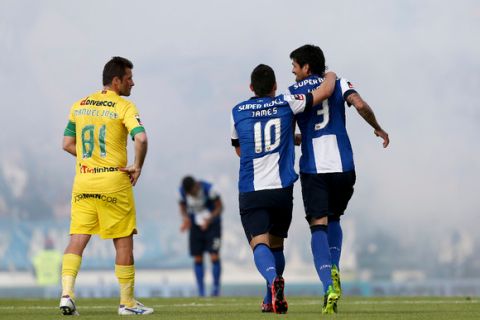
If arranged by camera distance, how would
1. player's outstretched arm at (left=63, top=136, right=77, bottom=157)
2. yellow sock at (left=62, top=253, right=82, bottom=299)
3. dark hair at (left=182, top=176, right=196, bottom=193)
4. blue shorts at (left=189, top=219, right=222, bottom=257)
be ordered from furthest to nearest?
blue shorts at (left=189, top=219, right=222, bottom=257) < dark hair at (left=182, top=176, right=196, bottom=193) < player's outstretched arm at (left=63, top=136, right=77, bottom=157) < yellow sock at (left=62, top=253, right=82, bottom=299)

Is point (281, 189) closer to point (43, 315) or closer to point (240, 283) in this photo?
point (43, 315)

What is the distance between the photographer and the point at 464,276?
975 inches

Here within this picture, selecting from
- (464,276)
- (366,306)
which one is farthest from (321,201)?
(464,276)

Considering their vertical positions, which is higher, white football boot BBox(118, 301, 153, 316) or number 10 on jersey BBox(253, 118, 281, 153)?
number 10 on jersey BBox(253, 118, 281, 153)

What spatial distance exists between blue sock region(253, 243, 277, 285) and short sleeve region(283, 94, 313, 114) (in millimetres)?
946

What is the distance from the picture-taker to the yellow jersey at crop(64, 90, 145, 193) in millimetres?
7516

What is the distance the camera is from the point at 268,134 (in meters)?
7.33

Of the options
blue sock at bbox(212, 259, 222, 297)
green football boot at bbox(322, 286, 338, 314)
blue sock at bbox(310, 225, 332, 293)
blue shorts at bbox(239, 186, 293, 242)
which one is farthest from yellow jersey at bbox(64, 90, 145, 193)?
blue sock at bbox(212, 259, 222, 297)

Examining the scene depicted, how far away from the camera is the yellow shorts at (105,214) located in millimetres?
7523

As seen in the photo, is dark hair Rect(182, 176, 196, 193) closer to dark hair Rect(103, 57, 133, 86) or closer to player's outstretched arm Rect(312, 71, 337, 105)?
dark hair Rect(103, 57, 133, 86)

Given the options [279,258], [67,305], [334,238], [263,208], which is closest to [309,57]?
[263,208]

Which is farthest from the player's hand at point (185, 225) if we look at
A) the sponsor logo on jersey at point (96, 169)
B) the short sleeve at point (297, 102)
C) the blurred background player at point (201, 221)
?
the short sleeve at point (297, 102)

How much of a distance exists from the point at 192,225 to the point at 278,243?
28.2 feet

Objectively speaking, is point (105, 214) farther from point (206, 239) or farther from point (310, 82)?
point (206, 239)
